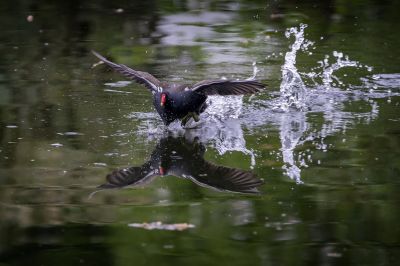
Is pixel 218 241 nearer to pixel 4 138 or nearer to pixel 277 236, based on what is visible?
pixel 277 236

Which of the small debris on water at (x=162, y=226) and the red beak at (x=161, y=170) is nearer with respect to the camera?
the small debris on water at (x=162, y=226)

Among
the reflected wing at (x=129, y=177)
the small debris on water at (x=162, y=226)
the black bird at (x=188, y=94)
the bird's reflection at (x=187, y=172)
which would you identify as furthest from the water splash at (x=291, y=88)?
the small debris on water at (x=162, y=226)

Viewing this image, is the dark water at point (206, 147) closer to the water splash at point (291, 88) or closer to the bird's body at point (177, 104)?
the water splash at point (291, 88)

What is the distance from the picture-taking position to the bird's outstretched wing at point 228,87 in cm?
725

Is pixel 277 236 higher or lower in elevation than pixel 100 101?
lower

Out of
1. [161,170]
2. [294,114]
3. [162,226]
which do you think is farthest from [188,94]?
[162,226]

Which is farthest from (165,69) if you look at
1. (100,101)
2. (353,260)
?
(353,260)

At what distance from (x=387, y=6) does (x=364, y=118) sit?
5.36 metres

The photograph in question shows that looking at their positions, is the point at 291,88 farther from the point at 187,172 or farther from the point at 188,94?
the point at 187,172

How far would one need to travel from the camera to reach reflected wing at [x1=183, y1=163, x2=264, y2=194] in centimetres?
610

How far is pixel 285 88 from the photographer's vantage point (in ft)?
27.9

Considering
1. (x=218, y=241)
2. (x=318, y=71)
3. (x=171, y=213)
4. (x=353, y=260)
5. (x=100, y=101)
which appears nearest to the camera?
(x=353, y=260)

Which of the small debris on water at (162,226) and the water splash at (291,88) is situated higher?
the water splash at (291,88)

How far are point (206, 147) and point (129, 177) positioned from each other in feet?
3.14
